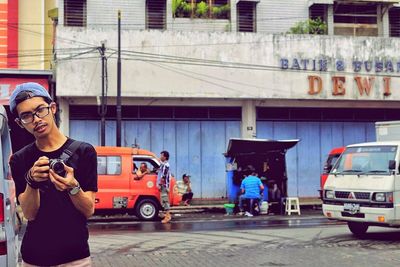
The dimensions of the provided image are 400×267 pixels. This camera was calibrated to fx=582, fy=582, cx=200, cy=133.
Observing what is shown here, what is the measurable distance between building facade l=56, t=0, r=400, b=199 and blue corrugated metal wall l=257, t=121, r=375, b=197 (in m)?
0.05

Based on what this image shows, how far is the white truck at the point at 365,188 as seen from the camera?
1143cm

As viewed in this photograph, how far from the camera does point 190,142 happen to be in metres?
25.1

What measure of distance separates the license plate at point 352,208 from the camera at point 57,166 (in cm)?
953

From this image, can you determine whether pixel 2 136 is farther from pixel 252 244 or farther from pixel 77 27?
pixel 77 27

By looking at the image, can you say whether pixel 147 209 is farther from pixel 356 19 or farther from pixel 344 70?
pixel 356 19

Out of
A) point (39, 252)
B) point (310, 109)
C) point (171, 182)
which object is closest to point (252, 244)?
point (171, 182)

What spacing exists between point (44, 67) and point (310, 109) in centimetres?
1315

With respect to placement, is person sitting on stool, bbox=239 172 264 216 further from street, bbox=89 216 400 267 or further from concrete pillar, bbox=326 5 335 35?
concrete pillar, bbox=326 5 335 35

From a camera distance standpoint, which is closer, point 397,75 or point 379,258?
point 379,258

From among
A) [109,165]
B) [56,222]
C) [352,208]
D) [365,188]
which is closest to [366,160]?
[365,188]

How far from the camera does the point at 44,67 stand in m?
28.9

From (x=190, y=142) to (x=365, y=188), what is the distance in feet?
45.4

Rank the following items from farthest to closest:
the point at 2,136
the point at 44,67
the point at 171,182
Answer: the point at 44,67, the point at 171,182, the point at 2,136

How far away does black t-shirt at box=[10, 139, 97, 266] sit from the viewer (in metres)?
3.42
